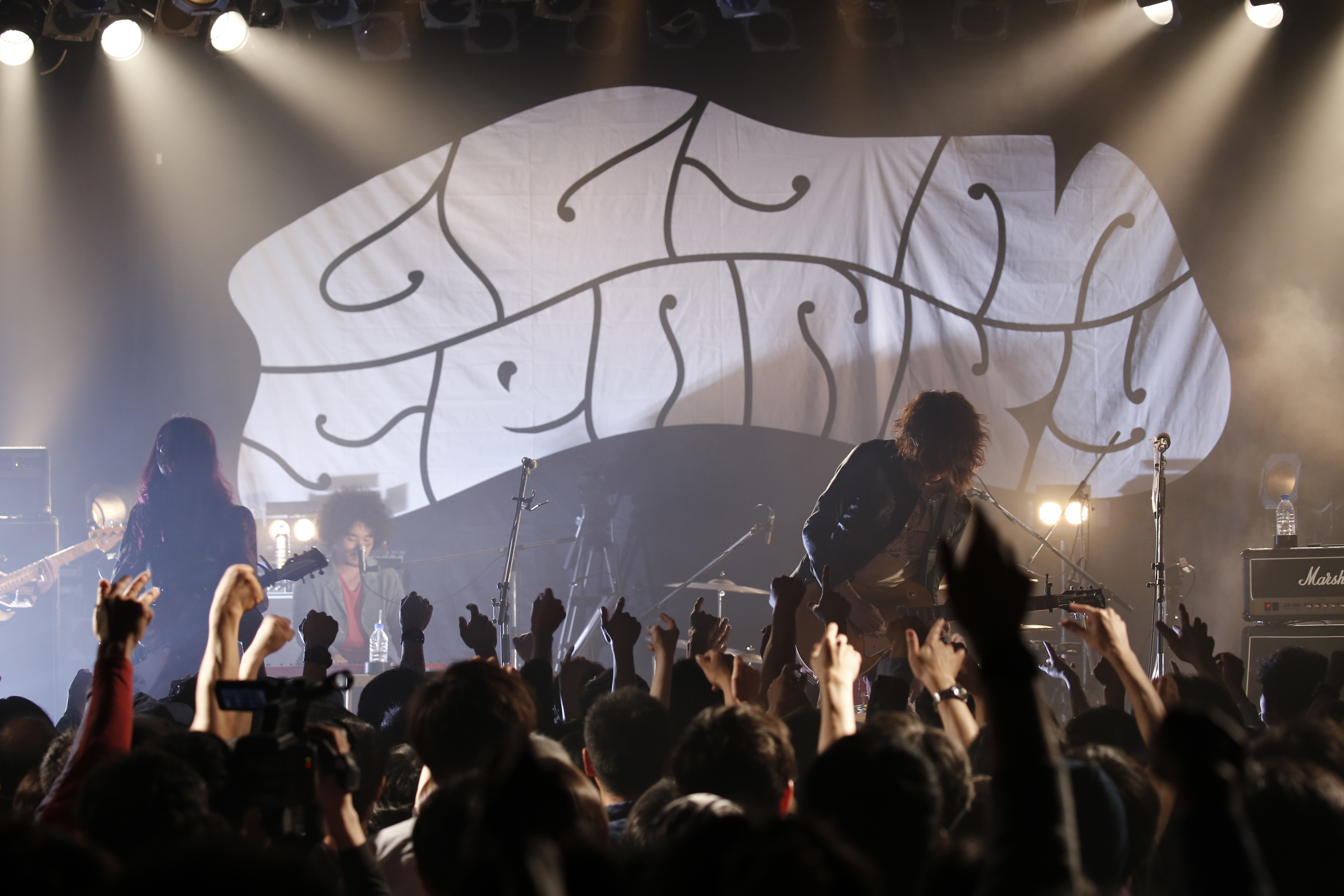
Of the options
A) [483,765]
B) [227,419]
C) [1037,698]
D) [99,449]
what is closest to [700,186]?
[227,419]

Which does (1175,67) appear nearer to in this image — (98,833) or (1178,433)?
(1178,433)

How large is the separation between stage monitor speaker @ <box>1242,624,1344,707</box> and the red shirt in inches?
200

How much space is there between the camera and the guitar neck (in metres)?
6.97

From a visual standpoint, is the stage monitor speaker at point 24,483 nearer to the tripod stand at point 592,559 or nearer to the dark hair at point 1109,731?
the tripod stand at point 592,559

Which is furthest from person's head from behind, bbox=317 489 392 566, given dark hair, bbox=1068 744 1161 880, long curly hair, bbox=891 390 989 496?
dark hair, bbox=1068 744 1161 880

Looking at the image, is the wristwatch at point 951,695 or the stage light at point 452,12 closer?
the wristwatch at point 951,695

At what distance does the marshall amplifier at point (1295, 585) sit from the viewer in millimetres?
5477

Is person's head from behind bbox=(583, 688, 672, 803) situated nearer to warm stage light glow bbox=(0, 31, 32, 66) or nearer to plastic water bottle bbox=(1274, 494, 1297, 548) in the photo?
plastic water bottle bbox=(1274, 494, 1297, 548)

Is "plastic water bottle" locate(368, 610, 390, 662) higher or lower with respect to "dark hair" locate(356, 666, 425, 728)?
lower

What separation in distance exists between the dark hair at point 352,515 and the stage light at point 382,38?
2941 millimetres

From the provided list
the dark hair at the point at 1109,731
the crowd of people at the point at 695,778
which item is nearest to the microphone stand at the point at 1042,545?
the crowd of people at the point at 695,778

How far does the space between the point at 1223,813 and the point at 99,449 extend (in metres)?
7.99

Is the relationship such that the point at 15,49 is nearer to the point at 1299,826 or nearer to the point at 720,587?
the point at 720,587

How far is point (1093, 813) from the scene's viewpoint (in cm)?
134
